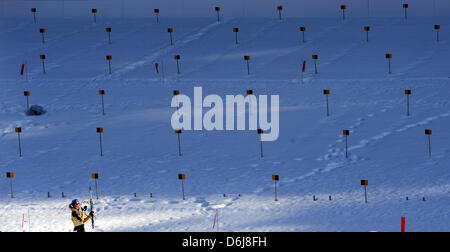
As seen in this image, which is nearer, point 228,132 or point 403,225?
point 403,225

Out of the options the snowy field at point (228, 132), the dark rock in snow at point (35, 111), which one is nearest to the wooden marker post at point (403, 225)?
the snowy field at point (228, 132)

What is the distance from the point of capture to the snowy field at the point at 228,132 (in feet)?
54.1

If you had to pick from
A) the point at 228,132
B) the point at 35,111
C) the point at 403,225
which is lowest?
the point at 403,225

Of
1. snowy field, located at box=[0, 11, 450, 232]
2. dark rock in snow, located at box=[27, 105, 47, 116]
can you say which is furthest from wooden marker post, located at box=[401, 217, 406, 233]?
dark rock in snow, located at box=[27, 105, 47, 116]

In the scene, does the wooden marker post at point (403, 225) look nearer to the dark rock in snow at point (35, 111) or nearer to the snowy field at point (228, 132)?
the snowy field at point (228, 132)

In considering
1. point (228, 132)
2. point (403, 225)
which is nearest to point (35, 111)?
point (228, 132)

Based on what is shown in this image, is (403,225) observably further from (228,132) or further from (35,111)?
(35,111)

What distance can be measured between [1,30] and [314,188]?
→ 1742 cm

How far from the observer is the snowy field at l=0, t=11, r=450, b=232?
16.5 m

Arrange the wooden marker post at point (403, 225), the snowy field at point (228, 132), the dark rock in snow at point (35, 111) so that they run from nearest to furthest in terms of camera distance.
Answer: the wooden marker post at point (403, 225) < the snowy field at point (228, 132) < the dark rock in snow at point (35, 111)

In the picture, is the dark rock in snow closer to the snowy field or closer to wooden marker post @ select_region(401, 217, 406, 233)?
the snowy field

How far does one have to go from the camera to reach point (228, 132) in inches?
848

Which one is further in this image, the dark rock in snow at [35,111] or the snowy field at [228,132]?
the dark rock in snow at [35,111]
